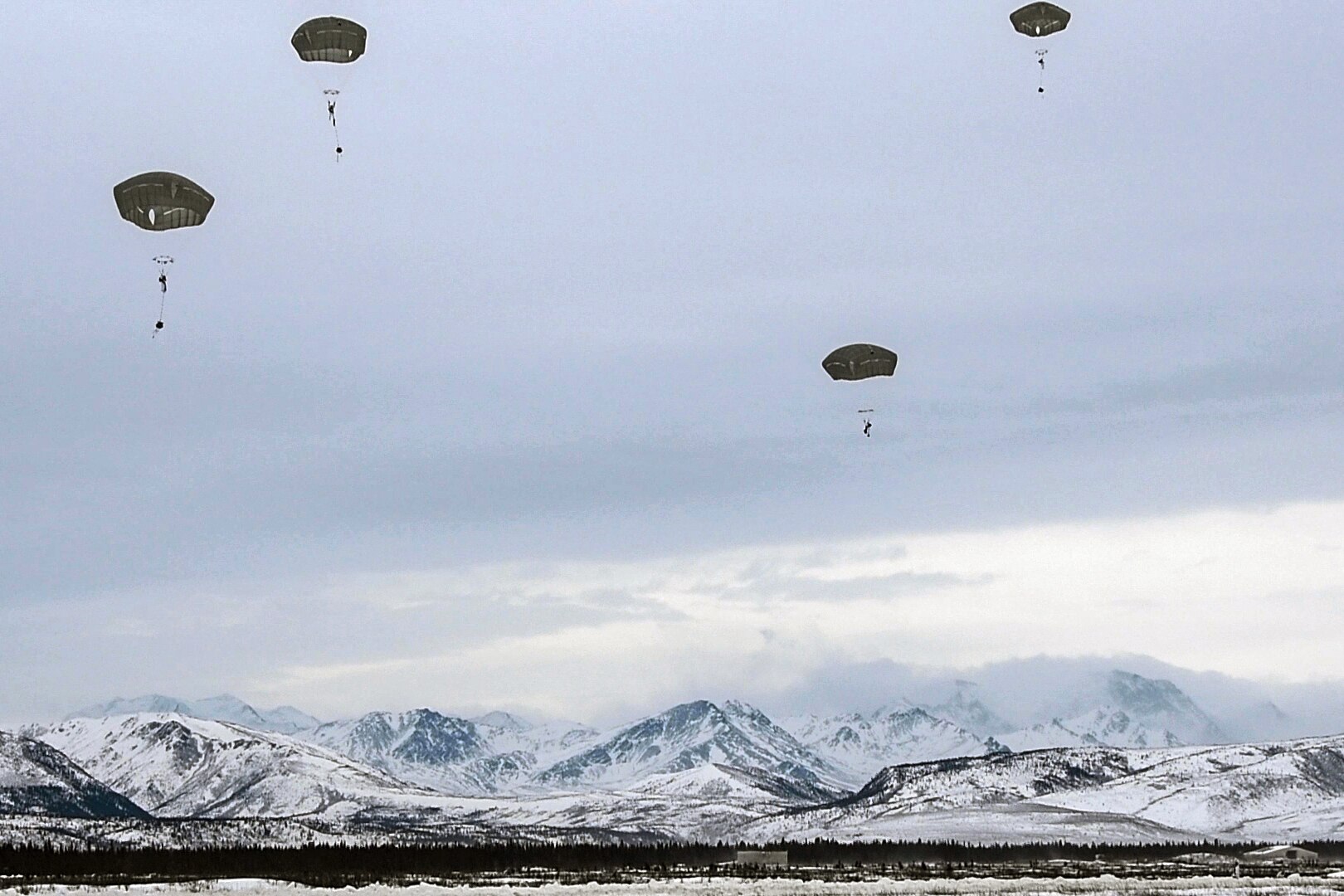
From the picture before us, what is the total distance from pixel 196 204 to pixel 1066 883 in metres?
70.1

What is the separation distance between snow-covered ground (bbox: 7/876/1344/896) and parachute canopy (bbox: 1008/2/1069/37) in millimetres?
51637

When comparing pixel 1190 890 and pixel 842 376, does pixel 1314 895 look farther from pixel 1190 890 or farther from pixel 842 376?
pixel 842 376

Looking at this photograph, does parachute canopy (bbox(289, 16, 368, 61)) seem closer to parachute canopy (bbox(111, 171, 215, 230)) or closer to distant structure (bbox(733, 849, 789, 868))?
parachute canopy (bbox(111, 171, 215, 230))

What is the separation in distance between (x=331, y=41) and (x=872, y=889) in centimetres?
5853

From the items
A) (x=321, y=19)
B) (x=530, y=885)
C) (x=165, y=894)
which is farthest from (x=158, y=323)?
(x=530, y=885)

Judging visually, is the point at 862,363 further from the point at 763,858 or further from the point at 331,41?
the point at 763,858

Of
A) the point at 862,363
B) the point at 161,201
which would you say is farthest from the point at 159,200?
the point at 862,363

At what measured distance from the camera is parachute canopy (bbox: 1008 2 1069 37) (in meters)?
98.1

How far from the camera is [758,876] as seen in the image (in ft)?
427

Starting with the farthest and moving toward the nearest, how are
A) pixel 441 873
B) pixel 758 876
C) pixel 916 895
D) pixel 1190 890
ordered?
pixel 441 873 < pixel 758 876 < pixel 1190 890 < pixel 916 895

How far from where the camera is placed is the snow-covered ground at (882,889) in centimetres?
9031

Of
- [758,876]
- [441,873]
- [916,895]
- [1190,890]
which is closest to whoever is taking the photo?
[916,895]

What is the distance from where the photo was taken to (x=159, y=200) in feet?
289

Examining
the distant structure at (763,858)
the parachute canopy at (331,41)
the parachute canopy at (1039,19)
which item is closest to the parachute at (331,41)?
the parachute canopy at (331,41)
